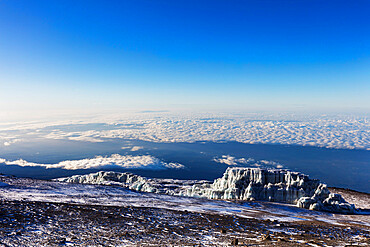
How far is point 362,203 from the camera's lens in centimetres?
3803

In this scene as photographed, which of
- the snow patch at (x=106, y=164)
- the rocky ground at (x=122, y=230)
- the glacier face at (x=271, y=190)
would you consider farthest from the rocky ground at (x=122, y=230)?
the snow patch at (x=106, y=164)

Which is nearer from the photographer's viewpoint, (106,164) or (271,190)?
(271,190)

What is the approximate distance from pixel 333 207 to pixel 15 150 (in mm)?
174727

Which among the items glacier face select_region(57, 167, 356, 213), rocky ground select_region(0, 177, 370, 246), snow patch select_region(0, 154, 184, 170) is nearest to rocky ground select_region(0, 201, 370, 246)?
rocky ground select_region(0, 177, 370, 246)

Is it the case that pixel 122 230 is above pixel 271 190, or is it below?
above

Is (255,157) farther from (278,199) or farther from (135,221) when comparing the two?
(135,221)

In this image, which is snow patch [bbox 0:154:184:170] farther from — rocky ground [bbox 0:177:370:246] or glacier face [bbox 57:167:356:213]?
rocky ground [bbox 0:177:370:246]

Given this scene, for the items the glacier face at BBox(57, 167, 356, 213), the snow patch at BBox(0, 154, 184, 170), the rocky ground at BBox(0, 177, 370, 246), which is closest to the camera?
the rocky ground at BBox(0, 177, 370, 246)

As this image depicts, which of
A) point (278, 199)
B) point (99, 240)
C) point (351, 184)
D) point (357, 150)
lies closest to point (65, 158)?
point (278, 199)

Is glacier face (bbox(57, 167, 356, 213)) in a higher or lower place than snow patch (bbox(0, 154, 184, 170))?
higher

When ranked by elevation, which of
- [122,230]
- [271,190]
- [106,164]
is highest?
[122,230]

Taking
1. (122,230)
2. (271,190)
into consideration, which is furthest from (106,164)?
(122,230)

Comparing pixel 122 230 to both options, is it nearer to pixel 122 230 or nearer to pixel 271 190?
pixel 122 230

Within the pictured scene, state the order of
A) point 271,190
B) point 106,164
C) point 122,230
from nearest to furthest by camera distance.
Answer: point 122,230 < point 271,190 < point 106,164
